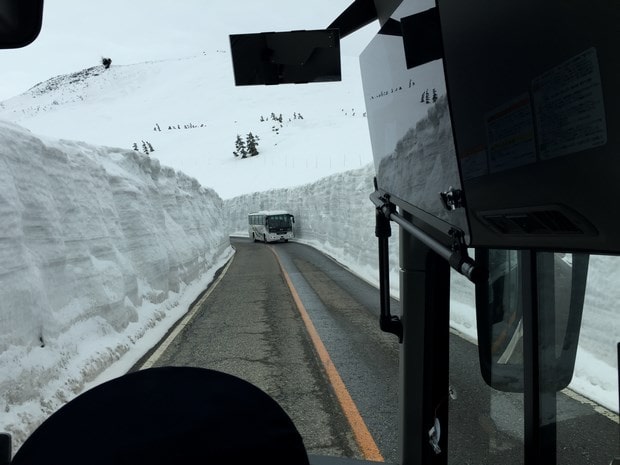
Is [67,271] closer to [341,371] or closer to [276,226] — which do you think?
[341,371]

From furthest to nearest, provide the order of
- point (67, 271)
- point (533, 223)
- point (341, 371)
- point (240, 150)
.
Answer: point (240, 150) → point (67, 271) → point (341, 371) → point (533, 223)

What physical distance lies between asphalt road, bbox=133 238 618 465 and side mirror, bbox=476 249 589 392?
0.09 metres

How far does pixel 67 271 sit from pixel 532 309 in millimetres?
6720

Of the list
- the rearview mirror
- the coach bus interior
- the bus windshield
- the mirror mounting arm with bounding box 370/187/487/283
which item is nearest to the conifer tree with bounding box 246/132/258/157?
the bus windshield

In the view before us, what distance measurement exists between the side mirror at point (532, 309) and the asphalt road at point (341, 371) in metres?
0.09

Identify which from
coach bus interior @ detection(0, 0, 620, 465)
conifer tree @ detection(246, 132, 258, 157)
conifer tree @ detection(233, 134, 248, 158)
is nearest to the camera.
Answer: coach bus interior @ detection(0, 0, 620, 465)

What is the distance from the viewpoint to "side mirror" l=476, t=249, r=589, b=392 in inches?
53.8

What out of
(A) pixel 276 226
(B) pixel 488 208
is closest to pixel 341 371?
(B) pixel 488 208

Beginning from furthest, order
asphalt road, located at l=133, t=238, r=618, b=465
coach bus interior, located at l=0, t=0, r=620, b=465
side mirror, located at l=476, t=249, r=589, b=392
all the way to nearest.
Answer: asphalt road, located at l=133, t=238, r=618, b=465
side mirror, located at l=476, t=249, r=589, b=392
coach bus interior, located at l=0, t=0, r=620, b=465

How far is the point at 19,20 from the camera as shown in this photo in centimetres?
120

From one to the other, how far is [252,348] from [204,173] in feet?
282

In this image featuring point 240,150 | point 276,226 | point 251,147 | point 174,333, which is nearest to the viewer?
point 174,333

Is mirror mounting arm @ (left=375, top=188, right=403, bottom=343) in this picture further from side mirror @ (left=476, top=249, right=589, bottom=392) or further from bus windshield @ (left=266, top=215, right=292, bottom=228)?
bus windshield @ (left=266, top=215, right=292, bottom=228)

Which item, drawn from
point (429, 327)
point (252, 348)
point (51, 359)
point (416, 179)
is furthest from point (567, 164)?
point (252, 348)
